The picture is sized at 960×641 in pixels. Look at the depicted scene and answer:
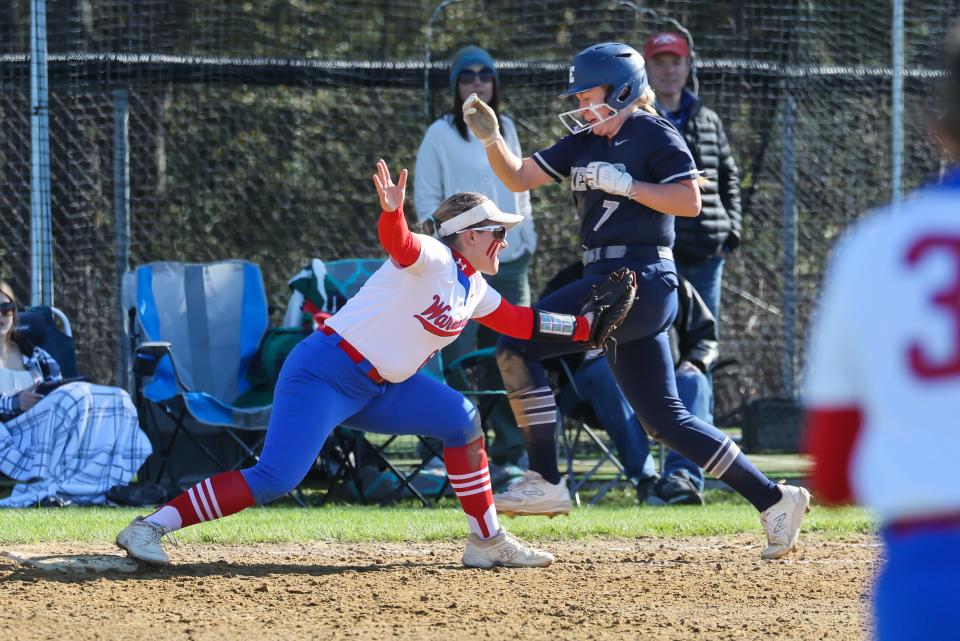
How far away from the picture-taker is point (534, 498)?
5.53 m

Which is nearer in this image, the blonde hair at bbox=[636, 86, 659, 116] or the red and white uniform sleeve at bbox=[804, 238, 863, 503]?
the red and white uniform sleeve at bbox=[804, 238, 863, 503]

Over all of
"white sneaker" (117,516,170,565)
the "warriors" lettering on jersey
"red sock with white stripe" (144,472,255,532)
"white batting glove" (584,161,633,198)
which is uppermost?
"white batting glove" (584,161,633,198)

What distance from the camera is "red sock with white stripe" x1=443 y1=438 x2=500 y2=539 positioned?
17.5ft

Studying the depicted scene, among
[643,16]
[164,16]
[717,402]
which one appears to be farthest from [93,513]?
[643,16]

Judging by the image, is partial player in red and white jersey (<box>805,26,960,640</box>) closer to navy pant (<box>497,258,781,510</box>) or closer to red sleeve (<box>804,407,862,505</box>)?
red sleeve (<box>804,407,862,505</box>)

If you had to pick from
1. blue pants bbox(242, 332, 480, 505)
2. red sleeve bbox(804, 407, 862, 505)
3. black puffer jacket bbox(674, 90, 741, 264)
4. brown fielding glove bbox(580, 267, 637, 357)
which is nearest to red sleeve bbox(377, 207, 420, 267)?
blue pants bbox(242, 332, 480, 505)

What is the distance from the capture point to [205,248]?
1136cm

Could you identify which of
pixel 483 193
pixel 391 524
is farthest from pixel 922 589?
pixel 483 193

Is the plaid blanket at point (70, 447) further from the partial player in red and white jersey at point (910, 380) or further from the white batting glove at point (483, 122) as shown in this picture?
Result: the partial player in red and white jersey at point (910, 380)

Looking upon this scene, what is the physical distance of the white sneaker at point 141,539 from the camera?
503cm

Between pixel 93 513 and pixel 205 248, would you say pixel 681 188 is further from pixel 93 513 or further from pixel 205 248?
pixel 205 248

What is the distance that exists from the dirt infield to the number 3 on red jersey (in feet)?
7.65

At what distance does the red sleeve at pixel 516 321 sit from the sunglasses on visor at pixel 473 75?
285 cm

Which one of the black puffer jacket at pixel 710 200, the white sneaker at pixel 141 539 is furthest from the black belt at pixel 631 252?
the black puffer jacket at pixel 710 200
